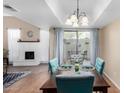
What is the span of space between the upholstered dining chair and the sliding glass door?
647 cm

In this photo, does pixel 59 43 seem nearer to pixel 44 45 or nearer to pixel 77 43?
pixel 77 43

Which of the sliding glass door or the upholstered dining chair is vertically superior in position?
the sliding glass door

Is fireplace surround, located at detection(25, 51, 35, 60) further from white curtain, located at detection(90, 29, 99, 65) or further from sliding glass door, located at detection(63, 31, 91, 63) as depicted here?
white curtain, located at detection(90, 29, 99, 65)

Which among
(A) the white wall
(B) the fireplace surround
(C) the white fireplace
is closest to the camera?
(C) the white fireplace

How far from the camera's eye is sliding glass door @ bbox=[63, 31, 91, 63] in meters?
8.77

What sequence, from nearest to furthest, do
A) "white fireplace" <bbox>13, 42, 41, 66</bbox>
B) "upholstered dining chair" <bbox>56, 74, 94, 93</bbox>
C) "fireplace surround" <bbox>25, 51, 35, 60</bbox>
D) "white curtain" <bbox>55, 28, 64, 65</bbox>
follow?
1. "upholstered dining chair" <bbox>56, 74, 94, 93</bbox>
2. "white curtain" <bbox>55, 28, 64, 65</bbox>
3. "white fireplace" <bbox>13, 42, 41, 66</bbox>
4. "fireplace surround" <bbox>25, 51, 35, 60</bbox>

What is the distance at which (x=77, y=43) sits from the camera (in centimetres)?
881

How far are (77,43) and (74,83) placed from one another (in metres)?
6.64

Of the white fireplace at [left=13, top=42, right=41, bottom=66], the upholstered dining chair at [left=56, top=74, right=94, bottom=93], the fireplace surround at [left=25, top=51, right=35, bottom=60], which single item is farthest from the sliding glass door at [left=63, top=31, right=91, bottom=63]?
the upholstered dining chair at [left=56, top=74, right=94, bottom=93]

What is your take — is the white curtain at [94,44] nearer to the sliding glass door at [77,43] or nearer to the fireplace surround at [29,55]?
the sliding glass door at [77,43]

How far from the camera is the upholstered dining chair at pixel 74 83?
7.29ft

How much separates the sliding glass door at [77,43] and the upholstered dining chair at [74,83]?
6.47 meters

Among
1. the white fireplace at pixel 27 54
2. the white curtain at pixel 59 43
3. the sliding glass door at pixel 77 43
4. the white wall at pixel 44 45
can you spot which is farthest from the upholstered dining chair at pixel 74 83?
the white wall at pixel 44 45

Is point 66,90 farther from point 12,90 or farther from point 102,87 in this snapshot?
point 12,90
